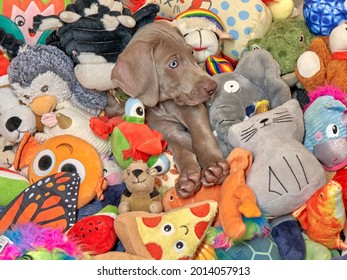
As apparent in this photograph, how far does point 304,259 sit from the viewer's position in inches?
57.1

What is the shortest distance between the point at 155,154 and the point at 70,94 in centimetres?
35

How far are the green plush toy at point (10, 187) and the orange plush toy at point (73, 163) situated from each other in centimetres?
3

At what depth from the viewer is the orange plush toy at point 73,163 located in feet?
5.41

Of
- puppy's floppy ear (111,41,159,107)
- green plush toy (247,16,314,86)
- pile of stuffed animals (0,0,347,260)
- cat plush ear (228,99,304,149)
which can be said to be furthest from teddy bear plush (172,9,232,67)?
cat plush ear (228,99,304,149)

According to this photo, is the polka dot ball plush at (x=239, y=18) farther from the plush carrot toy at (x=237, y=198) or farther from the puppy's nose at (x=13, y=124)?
the puppy's nose at (x=13, y=124)

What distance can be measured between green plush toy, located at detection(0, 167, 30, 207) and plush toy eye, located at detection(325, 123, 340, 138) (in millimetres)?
785

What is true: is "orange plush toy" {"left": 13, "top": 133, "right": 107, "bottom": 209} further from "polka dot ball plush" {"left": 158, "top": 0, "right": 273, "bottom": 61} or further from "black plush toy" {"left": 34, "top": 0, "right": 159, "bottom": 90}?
"polka dot ball plush" {"left": 158, "top": 0, "right": 273, "bottom": 61}

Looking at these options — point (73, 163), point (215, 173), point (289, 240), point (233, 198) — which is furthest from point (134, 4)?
point (289, 240)

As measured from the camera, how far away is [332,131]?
1584 millimetres

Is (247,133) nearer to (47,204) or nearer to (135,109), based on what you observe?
(135,109)

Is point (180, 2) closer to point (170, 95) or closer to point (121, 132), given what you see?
point (170, 95)

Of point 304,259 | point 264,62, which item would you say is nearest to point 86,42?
point 264,62

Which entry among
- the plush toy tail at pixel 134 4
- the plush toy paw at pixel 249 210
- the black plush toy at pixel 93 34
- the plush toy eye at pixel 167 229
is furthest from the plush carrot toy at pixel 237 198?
the plush toy tail at pixel 134 4
